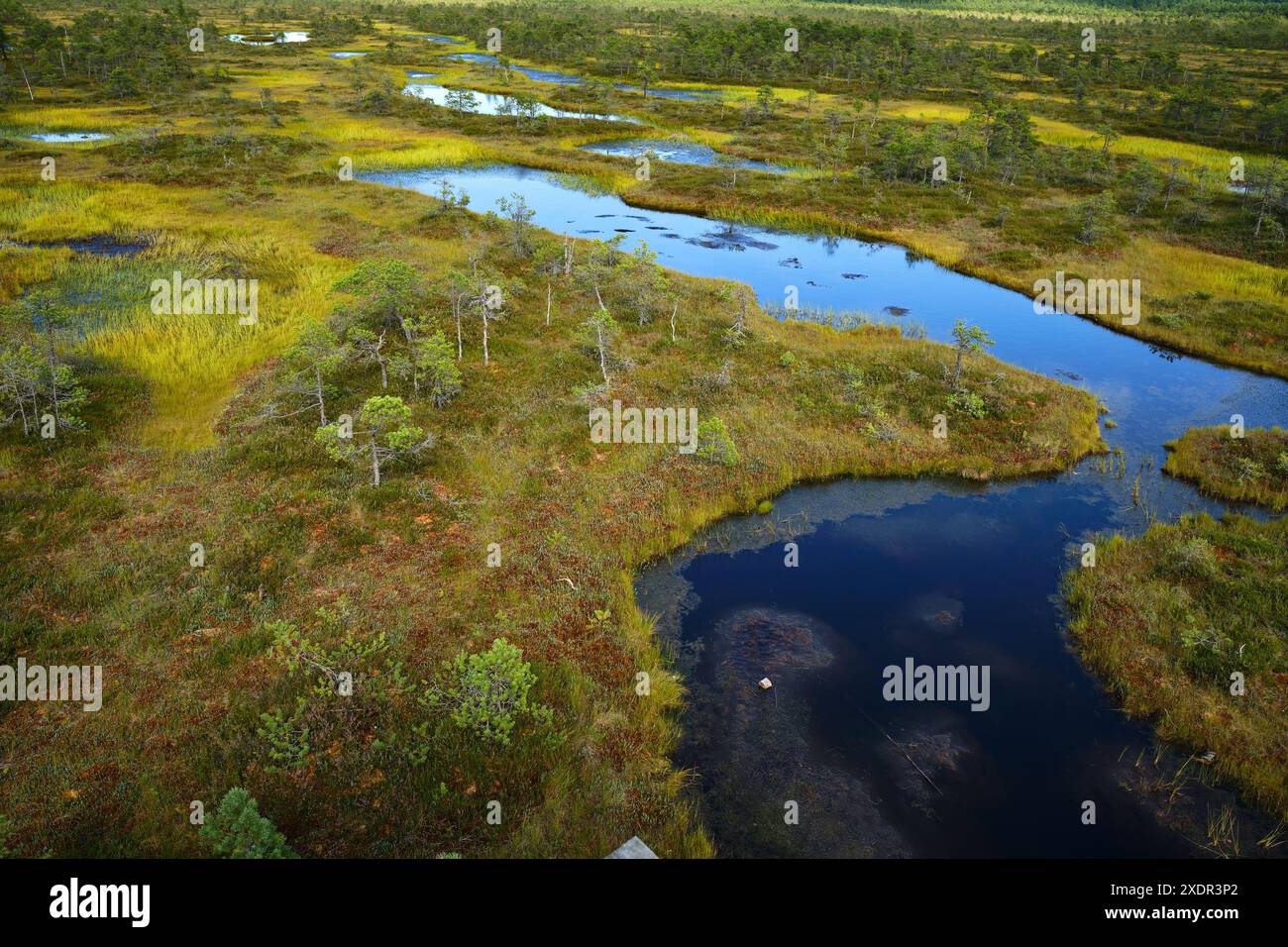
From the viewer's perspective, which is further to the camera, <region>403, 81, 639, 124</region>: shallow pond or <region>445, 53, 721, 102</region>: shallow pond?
<region>445, 53, 721, 102</region>: shallow pond

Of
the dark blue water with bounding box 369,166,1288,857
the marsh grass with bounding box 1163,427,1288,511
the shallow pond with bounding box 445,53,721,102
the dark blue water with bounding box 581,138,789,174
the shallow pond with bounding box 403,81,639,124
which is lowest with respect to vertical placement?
the dark blue water with bounding box 369,166,1288,857

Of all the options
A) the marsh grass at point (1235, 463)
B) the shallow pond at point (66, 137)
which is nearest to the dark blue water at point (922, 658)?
the marsh grass at point (1235, 463)

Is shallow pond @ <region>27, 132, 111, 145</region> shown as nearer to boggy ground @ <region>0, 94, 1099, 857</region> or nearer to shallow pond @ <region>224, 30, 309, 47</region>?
boggy ground @ <region>0, 94, 1099, 857</region>

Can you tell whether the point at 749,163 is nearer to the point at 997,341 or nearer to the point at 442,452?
the point at 997,341

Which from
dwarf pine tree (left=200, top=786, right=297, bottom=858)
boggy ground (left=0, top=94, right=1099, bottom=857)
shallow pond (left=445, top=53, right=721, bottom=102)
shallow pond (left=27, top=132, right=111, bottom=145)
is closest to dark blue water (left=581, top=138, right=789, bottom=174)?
shallow pond (left=445, top=53, right=721, bottom=102)

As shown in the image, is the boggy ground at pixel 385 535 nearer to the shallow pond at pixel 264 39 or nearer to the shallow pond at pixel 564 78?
the shallow pond at pixel 564 78
